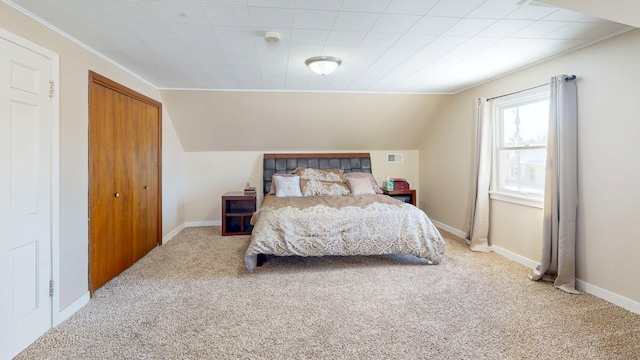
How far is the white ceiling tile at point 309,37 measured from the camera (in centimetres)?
237

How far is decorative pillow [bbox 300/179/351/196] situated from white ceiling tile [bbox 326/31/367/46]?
7.69 feet

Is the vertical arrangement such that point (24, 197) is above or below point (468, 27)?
below

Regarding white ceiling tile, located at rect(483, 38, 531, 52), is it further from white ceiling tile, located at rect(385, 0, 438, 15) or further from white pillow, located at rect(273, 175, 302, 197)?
white pillow, located at rect(273, 175, 302, 197)

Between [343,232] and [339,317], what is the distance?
3.48 feet

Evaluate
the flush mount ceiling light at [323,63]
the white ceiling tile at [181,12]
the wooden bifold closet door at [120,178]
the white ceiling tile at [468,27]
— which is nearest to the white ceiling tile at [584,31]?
the white ceiling tile at [468,27]

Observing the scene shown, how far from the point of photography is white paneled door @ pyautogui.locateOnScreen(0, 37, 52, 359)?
1813 millimetres

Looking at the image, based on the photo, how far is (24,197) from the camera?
1.96m

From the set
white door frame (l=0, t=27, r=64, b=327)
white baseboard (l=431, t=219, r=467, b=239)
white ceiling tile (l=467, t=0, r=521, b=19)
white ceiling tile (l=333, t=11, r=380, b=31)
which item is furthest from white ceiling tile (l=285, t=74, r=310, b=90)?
white baseboard (l=431, t=219, r=467, b=239)

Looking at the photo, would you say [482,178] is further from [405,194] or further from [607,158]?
[405,194]

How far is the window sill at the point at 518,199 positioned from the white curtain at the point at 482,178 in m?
0.10

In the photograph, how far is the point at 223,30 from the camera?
230 cm

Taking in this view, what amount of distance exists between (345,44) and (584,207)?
2.63 meters

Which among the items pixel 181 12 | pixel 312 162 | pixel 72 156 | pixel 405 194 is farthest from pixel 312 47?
pixel 405 194

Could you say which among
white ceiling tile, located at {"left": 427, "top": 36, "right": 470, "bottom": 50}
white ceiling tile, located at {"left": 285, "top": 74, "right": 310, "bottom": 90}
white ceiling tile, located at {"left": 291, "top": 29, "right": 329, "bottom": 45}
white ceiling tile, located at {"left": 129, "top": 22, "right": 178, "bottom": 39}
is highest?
white ceiling tile, located at {"left": 285, "top": 74, "right": 310, "bottom": 90}
